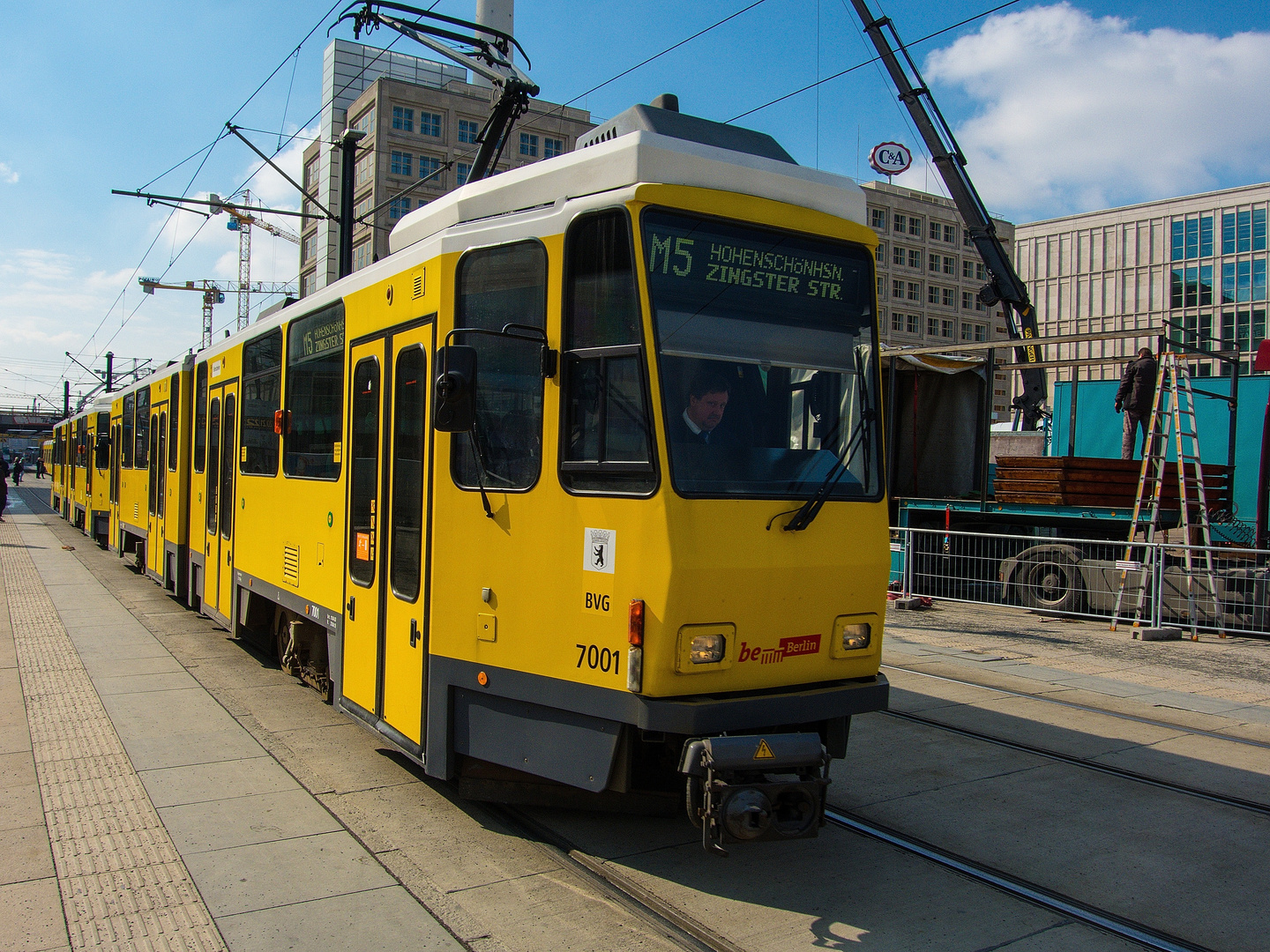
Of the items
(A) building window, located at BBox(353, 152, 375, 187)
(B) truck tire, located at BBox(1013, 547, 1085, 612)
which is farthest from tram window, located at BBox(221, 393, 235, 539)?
(A) building window, located at BBox(353, 152, 375, 187)

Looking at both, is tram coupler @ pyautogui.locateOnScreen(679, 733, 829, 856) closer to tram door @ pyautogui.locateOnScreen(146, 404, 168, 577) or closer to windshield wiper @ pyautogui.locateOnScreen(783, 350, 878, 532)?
windshield wiper @ pyautogui.locateOnScreen(783, 350, 878, 532)

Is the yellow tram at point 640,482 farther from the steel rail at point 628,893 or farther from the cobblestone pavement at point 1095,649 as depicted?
the cobblestone pavement at point 1095,649

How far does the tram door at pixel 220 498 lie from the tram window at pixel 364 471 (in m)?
3.41

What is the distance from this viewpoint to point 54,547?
20641mm

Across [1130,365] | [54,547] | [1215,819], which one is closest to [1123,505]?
[1130,365]

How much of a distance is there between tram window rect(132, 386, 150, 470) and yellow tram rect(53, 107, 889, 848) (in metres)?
10.00

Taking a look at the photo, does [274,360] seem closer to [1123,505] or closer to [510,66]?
[510,66]

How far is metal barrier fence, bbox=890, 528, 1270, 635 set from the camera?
11.0 meters

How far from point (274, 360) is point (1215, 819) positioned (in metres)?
7.09

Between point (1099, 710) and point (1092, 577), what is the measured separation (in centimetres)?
504

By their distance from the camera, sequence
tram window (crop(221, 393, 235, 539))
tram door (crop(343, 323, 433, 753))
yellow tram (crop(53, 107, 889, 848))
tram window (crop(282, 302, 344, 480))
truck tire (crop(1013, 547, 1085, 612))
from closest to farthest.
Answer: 1. yellow tram (crop(53, 107, 889, 848))
2. tram door (crop(343, 323, 433, 753))
3. tram window (crop(282, 302, 344, 480))
4. tram window (crop(221, 393, 235, 539))
5. truck tire (crop(1013, 547, 1085, 612))

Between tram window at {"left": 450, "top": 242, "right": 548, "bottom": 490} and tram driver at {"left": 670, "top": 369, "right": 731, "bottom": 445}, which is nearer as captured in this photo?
tram driver at {"left": 670, "top": 369, "right": 731, "bottom": 445}

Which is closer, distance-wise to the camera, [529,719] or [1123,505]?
[529,719]

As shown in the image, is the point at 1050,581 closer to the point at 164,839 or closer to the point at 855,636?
the point at 855,636
